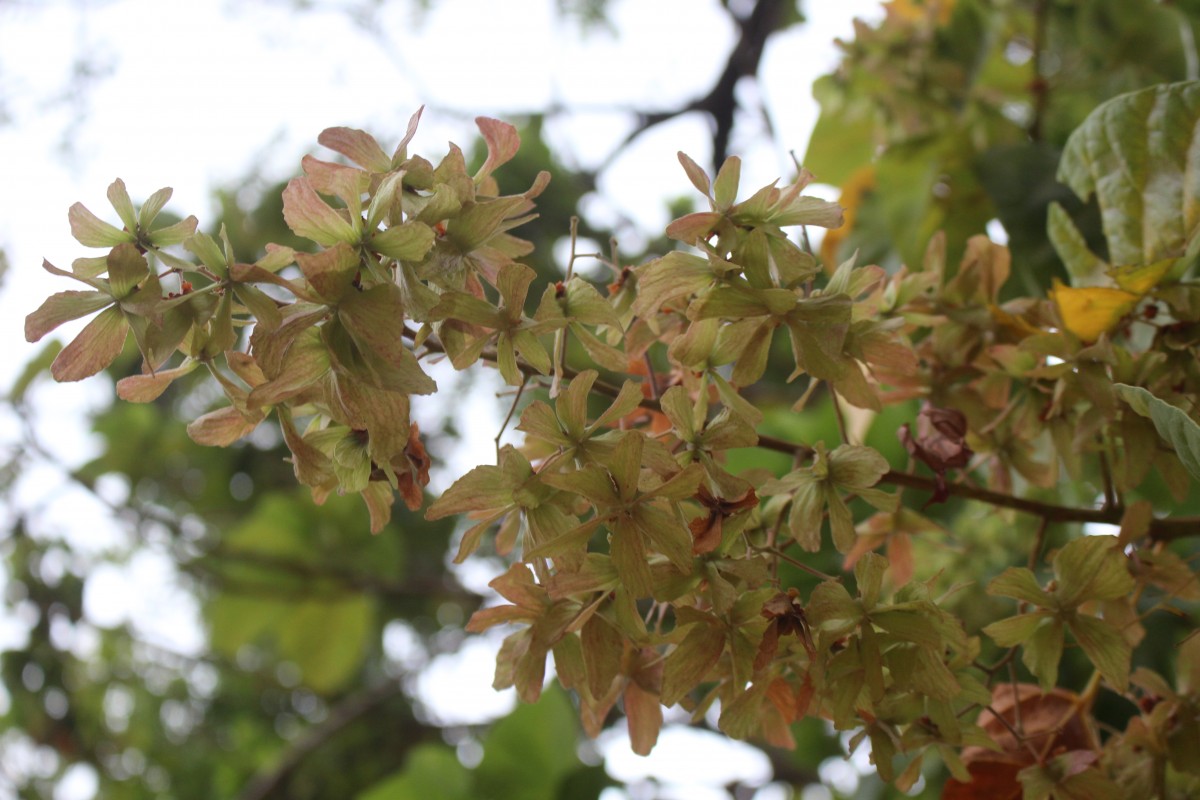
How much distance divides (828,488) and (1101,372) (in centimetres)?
12

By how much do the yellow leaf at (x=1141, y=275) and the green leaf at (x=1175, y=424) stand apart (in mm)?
77

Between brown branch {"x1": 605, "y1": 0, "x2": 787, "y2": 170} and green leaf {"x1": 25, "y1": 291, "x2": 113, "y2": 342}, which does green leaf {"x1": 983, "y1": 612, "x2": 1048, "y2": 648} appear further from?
brown branch {"x1": 605, "y1": 0, "x2": 787, "y2": 170}

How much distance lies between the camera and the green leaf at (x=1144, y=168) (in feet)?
1.46

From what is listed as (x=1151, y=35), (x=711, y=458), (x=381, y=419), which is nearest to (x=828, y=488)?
(x=711, y=458)

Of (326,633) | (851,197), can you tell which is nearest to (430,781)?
(326,633)

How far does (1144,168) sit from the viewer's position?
465mm

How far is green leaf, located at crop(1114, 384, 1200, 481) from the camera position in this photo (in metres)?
0.30

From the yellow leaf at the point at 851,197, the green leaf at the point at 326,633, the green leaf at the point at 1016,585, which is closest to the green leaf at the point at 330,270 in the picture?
the green leaf at the point at 1016,585

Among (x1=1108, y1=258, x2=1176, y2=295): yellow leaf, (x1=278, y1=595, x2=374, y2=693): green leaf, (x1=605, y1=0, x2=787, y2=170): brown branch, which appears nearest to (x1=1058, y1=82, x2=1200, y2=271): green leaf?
(x1=1108, y1=258, x2=1176, y2=295): yellow leaf

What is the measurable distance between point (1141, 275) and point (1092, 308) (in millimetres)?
21

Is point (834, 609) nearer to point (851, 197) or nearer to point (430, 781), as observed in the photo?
point (851, 197)

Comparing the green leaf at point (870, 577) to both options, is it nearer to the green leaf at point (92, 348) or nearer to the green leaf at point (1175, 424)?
the green leaf at point (1175, 424)

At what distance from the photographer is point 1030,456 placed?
0.46 metres

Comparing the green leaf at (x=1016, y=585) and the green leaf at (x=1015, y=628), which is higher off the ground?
the green leaf at (x=1016, y=585)
